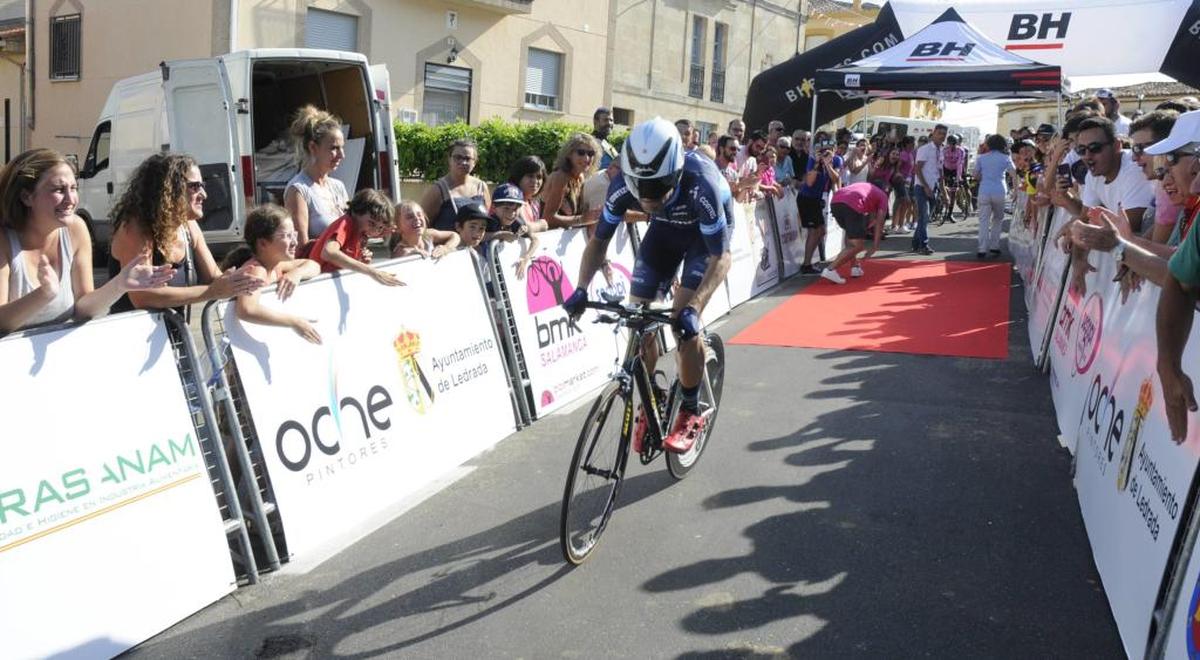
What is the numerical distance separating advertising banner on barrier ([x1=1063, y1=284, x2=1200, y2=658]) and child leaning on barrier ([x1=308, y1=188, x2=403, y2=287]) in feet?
12.1

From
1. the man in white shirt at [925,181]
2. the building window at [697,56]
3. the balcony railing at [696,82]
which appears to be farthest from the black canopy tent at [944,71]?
the building window at [697,56]

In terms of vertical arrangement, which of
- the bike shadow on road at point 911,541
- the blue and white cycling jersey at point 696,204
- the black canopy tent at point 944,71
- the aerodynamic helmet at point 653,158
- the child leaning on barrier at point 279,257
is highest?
the black canopy tent at point 944,71

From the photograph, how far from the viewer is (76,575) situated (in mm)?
3404

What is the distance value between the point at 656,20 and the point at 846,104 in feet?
57.2

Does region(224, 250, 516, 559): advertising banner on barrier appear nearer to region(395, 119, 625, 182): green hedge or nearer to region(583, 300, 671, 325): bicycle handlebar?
region(583, 300, 671, 325): bicycle handlebar

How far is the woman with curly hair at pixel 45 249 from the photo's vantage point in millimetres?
3557

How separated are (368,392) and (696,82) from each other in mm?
32970

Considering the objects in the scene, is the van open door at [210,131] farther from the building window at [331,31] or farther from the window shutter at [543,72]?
the window shutter at [543,72]

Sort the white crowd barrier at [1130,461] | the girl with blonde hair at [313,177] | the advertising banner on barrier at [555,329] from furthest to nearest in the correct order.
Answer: the advertising banner on barrier at [555,329] → the girl with blonde hair at [313,177] → the white crowd barrier at [1130,461]

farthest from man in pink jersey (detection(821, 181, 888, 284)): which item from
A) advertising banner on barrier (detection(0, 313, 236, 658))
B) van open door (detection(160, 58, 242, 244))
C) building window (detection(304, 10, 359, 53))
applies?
building window (detection(304, 10, 359, 53))

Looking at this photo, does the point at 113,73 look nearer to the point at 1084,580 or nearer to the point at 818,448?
the point at 818,448

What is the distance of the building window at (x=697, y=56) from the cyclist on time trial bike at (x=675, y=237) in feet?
103

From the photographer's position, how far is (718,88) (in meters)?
37.5

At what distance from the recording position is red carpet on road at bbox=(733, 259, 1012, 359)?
29.2 ft
